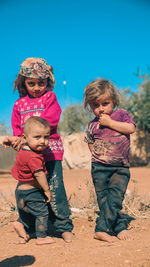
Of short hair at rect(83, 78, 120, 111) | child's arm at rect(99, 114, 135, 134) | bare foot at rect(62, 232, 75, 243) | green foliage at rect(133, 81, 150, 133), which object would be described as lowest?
bare foot at rect(62, 232, 75, 243)

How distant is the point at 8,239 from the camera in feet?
10.0

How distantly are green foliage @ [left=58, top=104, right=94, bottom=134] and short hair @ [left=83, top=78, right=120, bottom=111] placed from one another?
14.1 meters

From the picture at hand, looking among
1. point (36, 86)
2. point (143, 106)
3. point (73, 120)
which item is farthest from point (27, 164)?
point (73, 120)

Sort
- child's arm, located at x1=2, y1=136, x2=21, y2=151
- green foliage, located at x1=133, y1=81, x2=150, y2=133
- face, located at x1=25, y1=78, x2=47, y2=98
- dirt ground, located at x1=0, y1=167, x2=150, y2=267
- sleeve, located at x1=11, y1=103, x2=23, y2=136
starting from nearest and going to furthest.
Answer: dirt ground, located at x1=0, y1=167, x2=150, y2=267 < child's arm, located at x1=2, y1=136, x2=21, y2=151 < face, located at x1=25, y1=78, x2=47, y2=98 < sleeve, located at x1=11, y1=103, x2=23, y2=136 < green foliage, located at x1=133, y1=81, x2=150, y2=133

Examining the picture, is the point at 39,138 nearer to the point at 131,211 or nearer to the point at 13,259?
the point at 13,259

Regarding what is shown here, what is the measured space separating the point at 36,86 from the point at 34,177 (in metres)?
0.96

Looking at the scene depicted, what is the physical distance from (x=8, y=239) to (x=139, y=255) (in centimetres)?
142

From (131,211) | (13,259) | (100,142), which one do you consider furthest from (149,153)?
(13,259)

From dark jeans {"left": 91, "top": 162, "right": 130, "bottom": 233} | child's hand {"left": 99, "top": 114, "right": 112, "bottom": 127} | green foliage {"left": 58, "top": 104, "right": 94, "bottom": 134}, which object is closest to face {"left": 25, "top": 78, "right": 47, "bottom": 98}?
child's hand {"left": 99, "top": 114, "right": 112, "bottom": 127}

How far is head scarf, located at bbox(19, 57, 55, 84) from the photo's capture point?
305 cm

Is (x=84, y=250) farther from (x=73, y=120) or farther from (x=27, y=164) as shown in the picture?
(x=73, y=120)

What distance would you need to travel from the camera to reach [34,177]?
2.86m

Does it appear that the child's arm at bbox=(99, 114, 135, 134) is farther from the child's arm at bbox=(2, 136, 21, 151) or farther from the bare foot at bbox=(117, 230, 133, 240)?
the bare foot at bbox=(117, 230, 133, 240)

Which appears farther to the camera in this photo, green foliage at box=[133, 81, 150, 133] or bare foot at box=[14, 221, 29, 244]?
green foliage at box=[133, 81, 150, 133]
